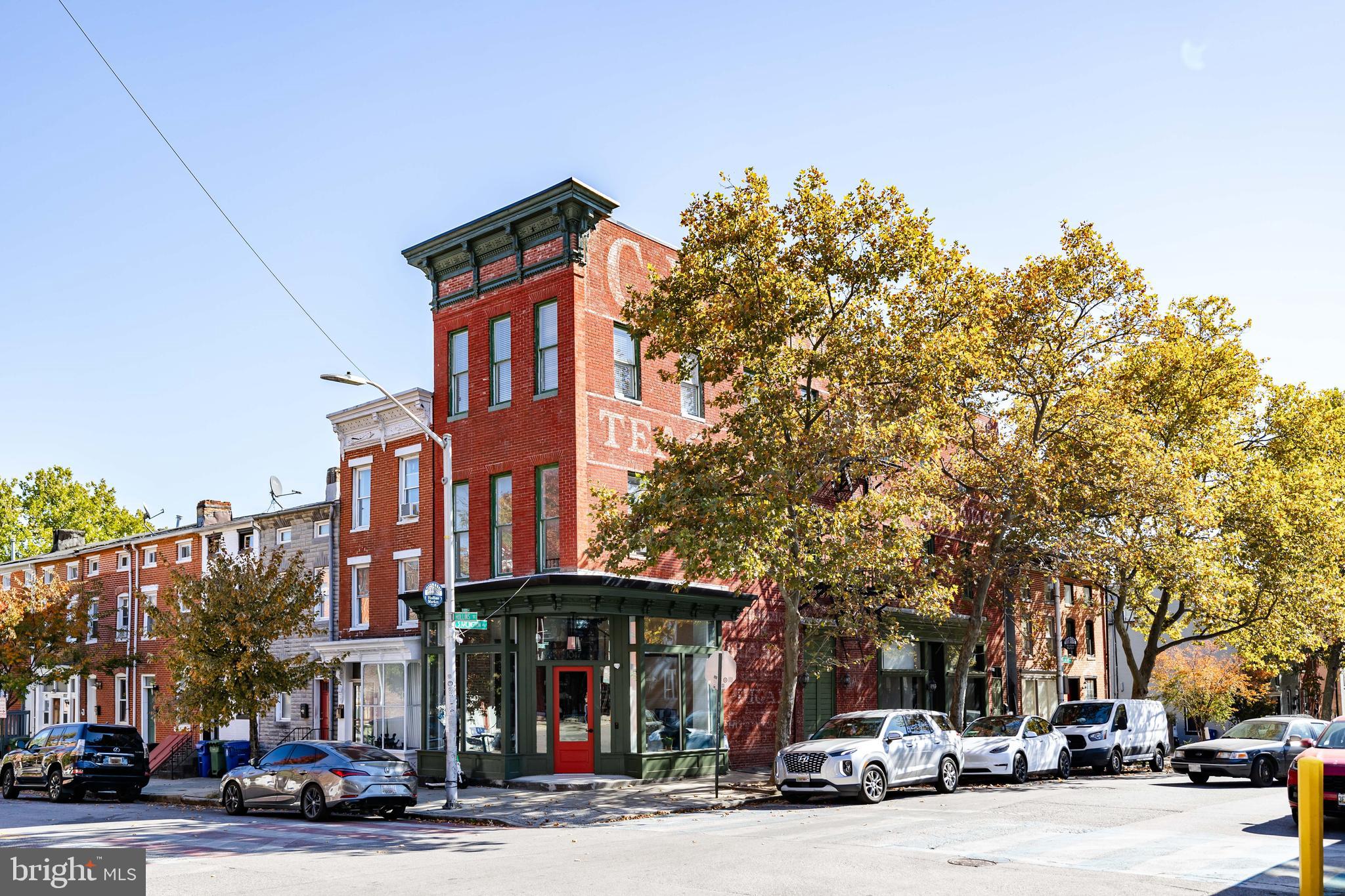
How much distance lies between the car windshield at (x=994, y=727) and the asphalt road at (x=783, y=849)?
405 cm

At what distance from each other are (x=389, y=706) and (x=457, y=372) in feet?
30.6

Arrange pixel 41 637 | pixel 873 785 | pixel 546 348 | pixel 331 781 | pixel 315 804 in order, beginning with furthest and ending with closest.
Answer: pixel 41 637 → pixel 546 348 → pixel 873 785 → pixel 315 804 → pixel 331 781

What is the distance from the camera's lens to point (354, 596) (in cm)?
3388

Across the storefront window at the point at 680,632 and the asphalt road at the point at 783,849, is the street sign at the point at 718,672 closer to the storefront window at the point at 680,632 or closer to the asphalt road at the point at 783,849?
the asphalt road at the point at 783,849

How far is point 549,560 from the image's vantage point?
27562mm

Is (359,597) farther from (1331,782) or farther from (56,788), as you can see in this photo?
(1331,782)

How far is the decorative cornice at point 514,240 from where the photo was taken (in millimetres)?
27891

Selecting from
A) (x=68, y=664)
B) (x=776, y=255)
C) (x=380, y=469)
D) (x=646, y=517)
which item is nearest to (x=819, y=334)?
(x=776, y=255)

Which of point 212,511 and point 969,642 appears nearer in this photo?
point 969,642

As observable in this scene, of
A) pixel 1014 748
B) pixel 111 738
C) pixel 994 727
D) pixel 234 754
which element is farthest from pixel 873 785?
pixel 234 754

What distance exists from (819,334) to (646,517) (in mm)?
5256

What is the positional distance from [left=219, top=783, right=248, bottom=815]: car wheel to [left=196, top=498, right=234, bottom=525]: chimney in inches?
766

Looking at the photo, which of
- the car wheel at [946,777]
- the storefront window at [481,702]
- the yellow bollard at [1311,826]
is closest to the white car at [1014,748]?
the car wheel at [946,777]

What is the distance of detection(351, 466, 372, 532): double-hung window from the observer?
33.8 meters
